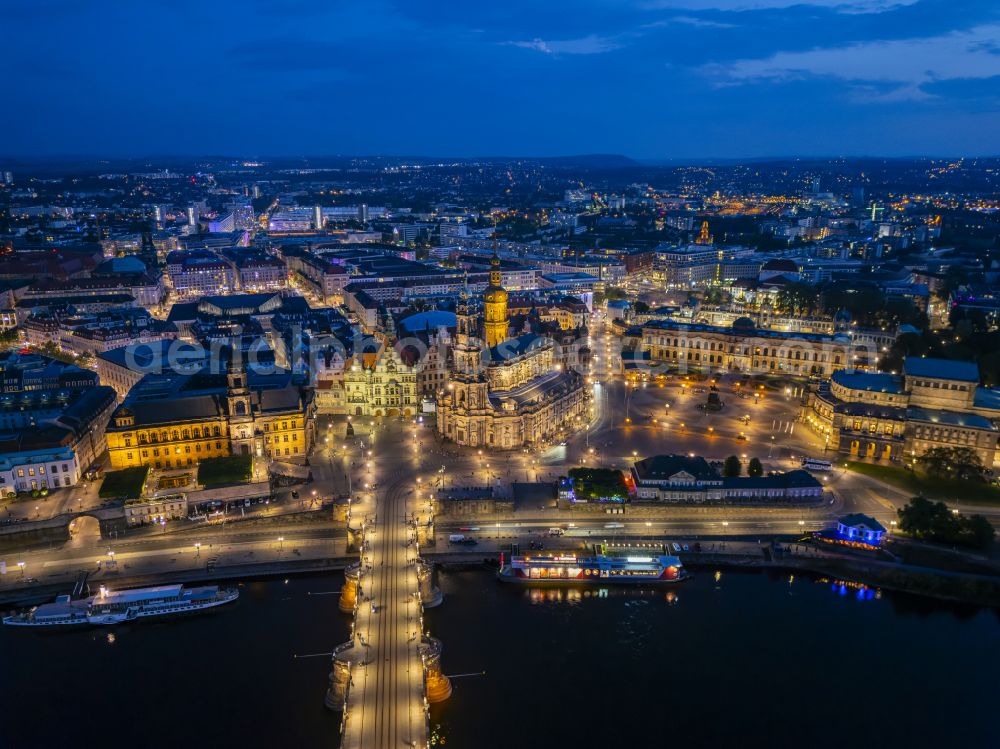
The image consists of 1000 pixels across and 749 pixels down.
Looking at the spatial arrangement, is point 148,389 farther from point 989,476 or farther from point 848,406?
point 989,476

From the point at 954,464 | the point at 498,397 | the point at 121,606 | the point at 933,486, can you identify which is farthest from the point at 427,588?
the point at 954,464

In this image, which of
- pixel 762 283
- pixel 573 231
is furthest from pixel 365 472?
pixel 573 231

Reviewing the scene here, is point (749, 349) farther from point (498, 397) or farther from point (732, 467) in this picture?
point (498, 397)

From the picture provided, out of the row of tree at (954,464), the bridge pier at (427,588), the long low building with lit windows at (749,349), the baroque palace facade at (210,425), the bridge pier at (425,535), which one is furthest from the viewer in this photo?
the long low building with lit windows at (749,349)

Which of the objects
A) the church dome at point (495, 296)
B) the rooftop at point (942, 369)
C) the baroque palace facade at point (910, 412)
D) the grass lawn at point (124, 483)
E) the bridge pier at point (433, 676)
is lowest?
the bridge pier at point (433, 676)

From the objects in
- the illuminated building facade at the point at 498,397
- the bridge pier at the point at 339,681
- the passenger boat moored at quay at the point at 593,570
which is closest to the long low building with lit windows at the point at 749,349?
the illuminated building facade at the point at 498,397

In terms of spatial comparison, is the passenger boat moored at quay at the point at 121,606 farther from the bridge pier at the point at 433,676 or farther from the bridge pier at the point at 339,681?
the bridge pier at the point at 433,676

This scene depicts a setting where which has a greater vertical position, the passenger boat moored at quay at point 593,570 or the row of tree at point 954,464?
the row of tree at point 954,464
